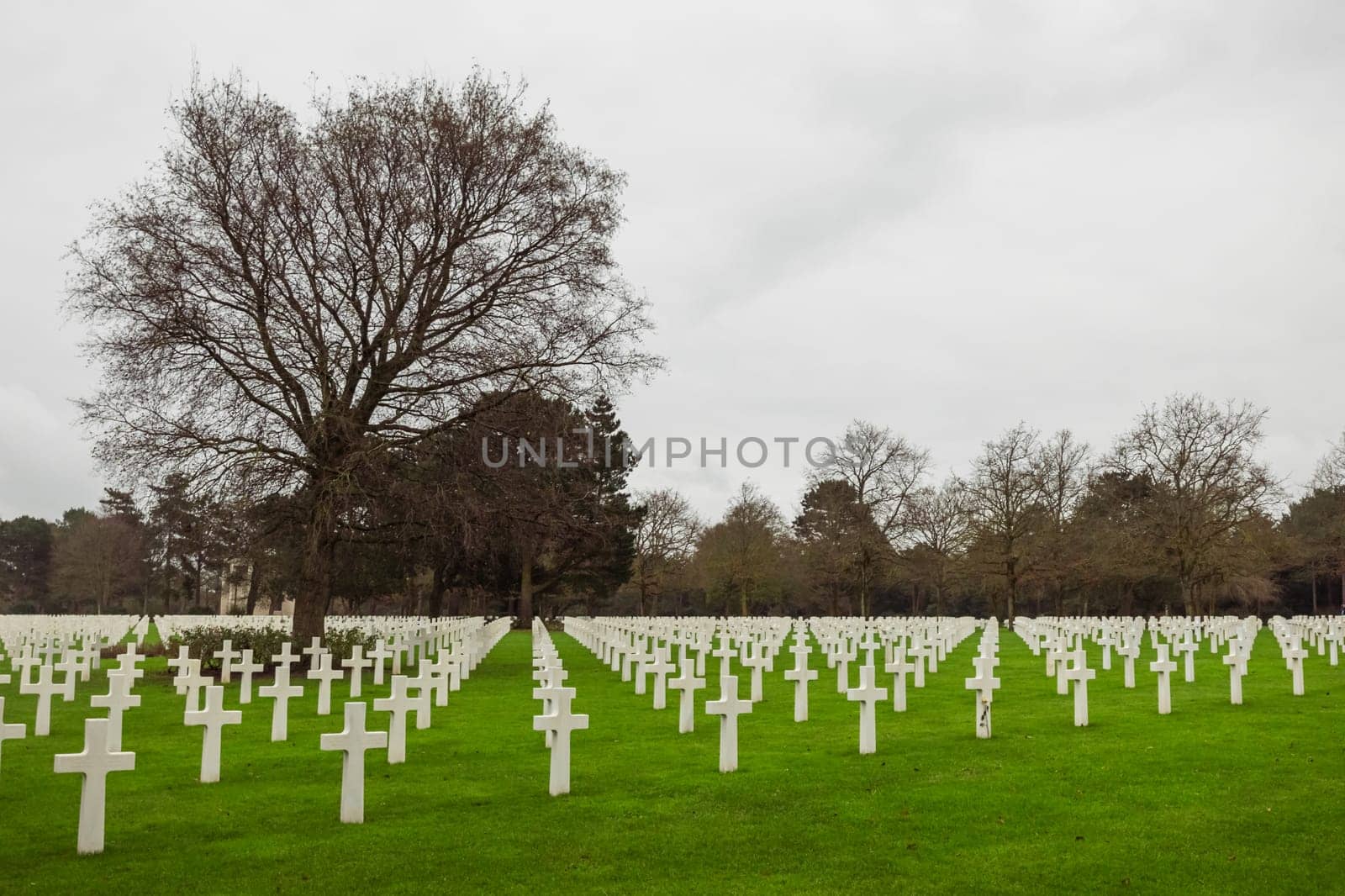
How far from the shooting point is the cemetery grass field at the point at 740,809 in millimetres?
5992

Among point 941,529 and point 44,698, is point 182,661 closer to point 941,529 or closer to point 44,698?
point 44,698

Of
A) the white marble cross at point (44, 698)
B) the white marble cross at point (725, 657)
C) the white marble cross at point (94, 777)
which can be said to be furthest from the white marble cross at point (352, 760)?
the white marble cross at point (44, 698)

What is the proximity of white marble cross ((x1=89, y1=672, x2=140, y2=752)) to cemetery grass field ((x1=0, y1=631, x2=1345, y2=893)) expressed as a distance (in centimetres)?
40

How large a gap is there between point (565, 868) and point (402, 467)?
15.5 meters

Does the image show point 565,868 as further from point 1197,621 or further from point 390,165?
point 1197,621

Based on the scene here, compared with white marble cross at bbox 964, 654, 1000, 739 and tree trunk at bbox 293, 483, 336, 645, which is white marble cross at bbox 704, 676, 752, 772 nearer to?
white marble cross at bbox 964, 654, 1000, 739

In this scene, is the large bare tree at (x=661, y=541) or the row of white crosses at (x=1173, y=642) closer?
the row of white crosses at (x=1173, y=642)

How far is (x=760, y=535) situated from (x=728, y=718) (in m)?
50.2

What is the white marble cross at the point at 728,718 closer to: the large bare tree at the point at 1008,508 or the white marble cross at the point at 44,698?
the white marble cross at the point at 44,698

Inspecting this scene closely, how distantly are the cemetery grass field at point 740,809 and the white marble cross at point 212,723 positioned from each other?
0.22 meters

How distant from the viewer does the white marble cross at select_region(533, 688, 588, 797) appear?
8125 mm

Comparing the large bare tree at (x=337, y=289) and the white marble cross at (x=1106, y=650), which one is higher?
the large bare tree at (x=337, y=289)

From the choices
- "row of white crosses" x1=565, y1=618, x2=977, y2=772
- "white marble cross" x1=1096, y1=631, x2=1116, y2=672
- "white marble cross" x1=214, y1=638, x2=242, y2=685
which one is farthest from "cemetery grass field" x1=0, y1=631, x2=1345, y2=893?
"white marble cross" x1=1096, y1=631, x2=1116, y2=672

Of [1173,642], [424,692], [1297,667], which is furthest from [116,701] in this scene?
[1173,642]
